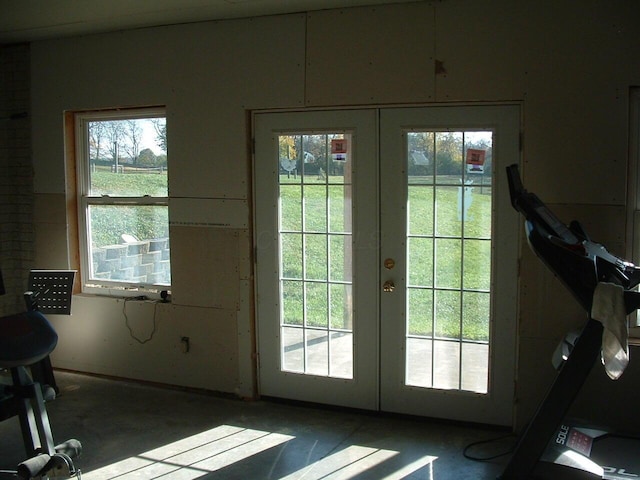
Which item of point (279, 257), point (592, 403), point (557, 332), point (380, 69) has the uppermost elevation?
point (380, 69)

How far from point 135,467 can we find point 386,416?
1700mm

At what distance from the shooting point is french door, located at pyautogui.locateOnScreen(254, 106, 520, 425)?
3.98 metres

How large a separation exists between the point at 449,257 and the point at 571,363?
46.5 inches

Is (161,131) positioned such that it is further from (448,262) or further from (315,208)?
(448,262)

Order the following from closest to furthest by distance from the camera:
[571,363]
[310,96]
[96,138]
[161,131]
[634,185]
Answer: [571,363] < [634,185] < [310,96] < [161,131] < [96,138]

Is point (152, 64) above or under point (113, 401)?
above

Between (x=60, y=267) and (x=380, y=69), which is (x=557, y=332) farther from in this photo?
(x=60, y=267)

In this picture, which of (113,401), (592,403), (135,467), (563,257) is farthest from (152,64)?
(592,403)

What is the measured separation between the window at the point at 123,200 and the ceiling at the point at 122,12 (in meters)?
0.69

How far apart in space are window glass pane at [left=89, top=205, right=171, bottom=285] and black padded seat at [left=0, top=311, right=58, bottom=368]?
1.47 meters

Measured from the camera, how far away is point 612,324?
2.83 metres

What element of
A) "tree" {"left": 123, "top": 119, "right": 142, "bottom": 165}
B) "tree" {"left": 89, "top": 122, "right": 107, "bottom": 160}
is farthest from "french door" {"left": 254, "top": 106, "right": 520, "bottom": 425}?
"tree" {"left": 89, "top": 122, "right": 107, "bottom": 160}

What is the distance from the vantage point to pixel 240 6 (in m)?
4.14

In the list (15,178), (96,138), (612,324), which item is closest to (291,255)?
(96,138)
